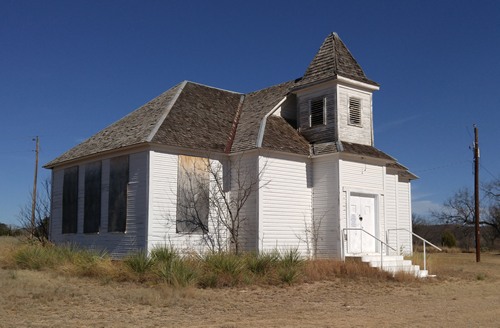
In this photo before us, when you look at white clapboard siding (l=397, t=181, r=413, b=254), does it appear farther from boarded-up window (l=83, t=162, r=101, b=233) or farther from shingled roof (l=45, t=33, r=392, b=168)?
boarded-up window (l=83, t=162, r=101, b=233)

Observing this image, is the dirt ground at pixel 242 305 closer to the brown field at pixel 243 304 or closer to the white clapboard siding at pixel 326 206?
the brown field at pixel 243 304

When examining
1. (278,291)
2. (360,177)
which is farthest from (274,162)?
(278,291)

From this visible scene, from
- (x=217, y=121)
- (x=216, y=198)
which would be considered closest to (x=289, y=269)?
(x=216, y=198)

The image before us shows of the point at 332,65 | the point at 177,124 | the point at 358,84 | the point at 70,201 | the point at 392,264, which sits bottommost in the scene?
the point at 392,264

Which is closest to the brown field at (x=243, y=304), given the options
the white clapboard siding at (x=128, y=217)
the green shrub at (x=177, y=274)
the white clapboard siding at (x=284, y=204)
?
the green shrub at (x=177, y=274)

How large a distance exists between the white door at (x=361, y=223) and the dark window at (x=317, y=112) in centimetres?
351

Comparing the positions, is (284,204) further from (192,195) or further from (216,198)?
(192,195)

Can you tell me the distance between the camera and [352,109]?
23.4 m

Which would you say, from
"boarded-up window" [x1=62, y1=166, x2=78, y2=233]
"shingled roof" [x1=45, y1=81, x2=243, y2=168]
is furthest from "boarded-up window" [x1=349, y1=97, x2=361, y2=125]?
"boarded-up window" [x1=62, y1=166, x2=78, y2=233]

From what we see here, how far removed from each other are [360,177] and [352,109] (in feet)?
9.76

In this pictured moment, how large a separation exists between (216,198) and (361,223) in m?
5.86

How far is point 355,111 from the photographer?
924 inches

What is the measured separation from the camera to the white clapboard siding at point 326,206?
21562mm

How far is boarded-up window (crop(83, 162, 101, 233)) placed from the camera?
903 inches
